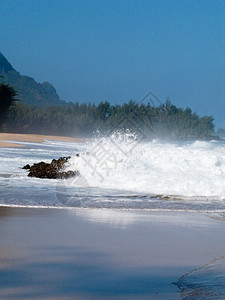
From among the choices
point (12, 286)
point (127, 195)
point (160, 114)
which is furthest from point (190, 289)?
point (160, 114)

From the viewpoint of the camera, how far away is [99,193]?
10.8 meters

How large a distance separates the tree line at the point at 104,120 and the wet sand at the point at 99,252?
217 ft

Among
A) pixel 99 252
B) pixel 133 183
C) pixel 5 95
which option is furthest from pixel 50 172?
pixel 5 95

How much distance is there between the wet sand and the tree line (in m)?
66.1

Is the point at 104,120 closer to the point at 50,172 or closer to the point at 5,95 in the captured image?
the point at 5,95

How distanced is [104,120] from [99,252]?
135m

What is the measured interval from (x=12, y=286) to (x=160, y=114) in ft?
496

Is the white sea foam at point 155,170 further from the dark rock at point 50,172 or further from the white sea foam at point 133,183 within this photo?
the dark rock at point 50,172

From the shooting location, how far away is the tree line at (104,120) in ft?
313

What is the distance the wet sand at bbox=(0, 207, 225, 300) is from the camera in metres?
4.16

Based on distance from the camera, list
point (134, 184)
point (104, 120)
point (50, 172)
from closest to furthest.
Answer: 1. point (134, 184)
2. point (50, 172)
3. point (104, 120)

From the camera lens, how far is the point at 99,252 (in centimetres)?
539

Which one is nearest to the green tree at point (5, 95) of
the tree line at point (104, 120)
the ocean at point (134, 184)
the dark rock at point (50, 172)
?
the tree line at point (104, 120)

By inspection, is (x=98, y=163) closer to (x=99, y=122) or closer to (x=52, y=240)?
(x=52, y=240)
